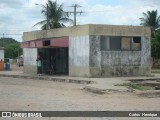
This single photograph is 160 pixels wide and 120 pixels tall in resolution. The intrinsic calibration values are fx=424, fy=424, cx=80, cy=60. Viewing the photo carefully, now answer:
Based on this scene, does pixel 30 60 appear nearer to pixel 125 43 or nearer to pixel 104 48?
pixel 104 48

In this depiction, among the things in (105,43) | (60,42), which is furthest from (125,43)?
(60,42)

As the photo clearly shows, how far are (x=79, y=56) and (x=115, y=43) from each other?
8.96 ft

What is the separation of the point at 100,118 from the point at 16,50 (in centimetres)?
11579

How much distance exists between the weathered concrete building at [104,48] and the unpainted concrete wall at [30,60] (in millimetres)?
3578

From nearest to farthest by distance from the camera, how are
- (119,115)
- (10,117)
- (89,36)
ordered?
1. (10,117)
2. (119,115)
3. (89,36)

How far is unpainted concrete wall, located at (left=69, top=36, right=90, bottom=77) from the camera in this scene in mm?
29316

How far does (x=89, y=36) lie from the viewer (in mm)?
28984

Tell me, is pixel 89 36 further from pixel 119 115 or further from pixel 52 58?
pixel 119 115

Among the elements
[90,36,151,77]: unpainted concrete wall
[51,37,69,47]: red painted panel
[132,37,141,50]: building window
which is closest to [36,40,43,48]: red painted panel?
[51,37,69,47]: red painted panel

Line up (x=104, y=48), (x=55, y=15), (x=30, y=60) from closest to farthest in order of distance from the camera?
(x=104, y=48)
(x=30, y=60)
(x=55, y=15)

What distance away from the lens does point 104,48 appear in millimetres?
29672

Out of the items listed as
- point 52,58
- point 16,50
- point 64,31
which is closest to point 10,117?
point 64,31

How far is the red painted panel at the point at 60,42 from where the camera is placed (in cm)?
3055

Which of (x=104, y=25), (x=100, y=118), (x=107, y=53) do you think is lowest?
(x=100, y=118)
